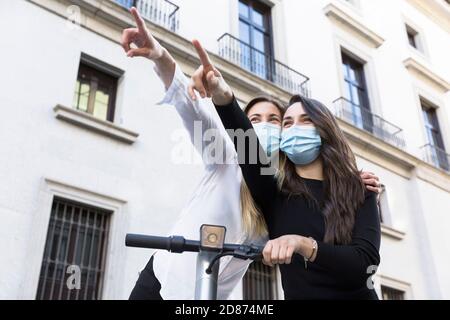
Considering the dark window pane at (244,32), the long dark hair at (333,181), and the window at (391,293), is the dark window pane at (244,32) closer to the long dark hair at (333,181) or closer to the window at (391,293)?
the window at (391,293)

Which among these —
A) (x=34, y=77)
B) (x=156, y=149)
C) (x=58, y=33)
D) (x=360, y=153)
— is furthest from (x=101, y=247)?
(x=360, y=153)

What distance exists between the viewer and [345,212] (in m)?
1.84

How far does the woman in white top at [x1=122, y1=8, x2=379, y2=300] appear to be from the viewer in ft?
6.38

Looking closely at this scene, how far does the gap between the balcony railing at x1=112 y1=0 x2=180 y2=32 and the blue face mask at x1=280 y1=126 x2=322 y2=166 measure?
21.8 ft

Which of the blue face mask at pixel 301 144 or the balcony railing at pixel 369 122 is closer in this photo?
the blue face mask at pixel 301 144

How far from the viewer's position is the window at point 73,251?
19.1ft

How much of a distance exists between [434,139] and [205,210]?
1396 centimetres

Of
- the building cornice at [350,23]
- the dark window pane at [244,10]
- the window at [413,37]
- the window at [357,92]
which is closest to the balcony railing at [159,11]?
the dark window pane at [244,10]

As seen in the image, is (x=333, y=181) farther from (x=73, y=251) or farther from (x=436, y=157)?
(x=436, y=157)

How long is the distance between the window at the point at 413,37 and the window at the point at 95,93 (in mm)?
11621

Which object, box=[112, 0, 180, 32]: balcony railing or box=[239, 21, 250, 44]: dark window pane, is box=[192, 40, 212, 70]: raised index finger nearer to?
box=[112, 0, 180, 32]: balcony railing

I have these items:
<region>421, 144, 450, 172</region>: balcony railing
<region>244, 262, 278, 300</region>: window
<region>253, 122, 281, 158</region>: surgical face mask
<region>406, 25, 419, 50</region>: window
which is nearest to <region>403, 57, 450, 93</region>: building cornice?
<region>406, 25, 419, 50</region>: window

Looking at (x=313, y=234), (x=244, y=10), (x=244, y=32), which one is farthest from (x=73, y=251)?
(x=244, y=10)
